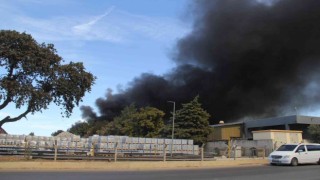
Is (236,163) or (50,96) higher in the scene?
(50,96)

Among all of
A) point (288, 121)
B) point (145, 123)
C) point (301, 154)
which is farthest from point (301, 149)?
point (145, 123)

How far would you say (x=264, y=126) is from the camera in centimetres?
7269

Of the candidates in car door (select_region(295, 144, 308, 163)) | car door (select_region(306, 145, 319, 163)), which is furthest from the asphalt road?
car door (select_region(306, 145, 319, 163))

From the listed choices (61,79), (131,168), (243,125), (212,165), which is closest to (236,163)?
(212,165)

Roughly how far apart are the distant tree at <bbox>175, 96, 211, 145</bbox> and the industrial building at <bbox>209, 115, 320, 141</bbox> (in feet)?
18.0

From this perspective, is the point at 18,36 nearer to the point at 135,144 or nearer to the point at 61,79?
the point at 61,79

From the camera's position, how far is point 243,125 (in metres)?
78.2

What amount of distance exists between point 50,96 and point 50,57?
13.2 ft

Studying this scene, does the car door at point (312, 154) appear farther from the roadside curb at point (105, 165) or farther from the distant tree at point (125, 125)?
the distant tree at point (125, 125)

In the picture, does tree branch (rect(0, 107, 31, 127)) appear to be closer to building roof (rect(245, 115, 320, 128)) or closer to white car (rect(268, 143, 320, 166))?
white car (rect(268, 143, 320, 166))

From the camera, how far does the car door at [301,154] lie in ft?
88.8

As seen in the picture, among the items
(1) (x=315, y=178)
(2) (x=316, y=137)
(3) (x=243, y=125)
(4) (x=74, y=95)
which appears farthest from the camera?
(3) (x=243, y=125)

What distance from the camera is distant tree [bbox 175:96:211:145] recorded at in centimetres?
5900

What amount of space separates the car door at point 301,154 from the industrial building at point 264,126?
34.9 m
